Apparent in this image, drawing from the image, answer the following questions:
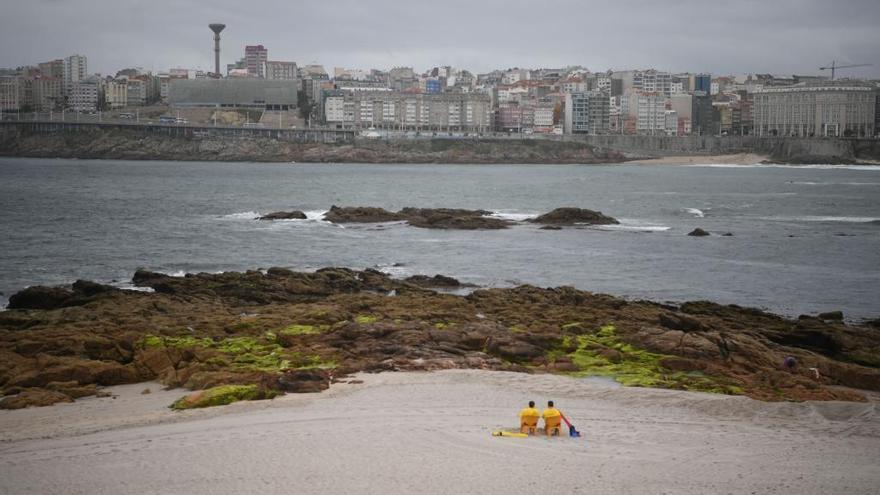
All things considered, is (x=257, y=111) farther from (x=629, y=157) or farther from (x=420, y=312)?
(x=420, y=312)

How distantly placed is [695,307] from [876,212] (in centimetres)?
3933

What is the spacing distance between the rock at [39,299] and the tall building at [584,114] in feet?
536

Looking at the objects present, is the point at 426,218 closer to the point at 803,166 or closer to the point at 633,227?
the point at 633,227

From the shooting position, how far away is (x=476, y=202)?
63.7 meters

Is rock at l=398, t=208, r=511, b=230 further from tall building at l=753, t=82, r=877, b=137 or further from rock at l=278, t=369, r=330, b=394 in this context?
tall building at l=753, t=82, r=877, b=137

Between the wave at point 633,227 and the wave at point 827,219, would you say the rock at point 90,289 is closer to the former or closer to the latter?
the wave at point 633,227

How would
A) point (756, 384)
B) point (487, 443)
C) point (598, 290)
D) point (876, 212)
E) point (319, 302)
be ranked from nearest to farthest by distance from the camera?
1. point (487, 443)
2. point (756, 384)
3. point (319, 302)
4. point (598, 290)
5. point (876, 212)

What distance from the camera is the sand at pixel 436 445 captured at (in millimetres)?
10219

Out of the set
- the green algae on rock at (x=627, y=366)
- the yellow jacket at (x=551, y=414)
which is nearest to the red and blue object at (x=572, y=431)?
the yellow jacket at (x=551, y=414)

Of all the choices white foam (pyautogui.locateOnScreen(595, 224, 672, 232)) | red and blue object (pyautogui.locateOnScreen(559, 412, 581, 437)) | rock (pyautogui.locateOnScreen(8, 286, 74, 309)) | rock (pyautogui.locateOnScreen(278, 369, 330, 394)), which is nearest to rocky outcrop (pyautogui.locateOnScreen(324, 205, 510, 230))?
white foam (pyautogui.locateOnScreen(595, 224, 672, 232))

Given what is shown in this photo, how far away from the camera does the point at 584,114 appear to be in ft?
600

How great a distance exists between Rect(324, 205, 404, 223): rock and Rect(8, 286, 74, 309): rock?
25580 mm

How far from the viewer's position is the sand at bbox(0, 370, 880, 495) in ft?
33.5

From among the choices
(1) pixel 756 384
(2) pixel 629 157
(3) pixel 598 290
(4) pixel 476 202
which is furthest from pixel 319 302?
(2) pixel 629 157
